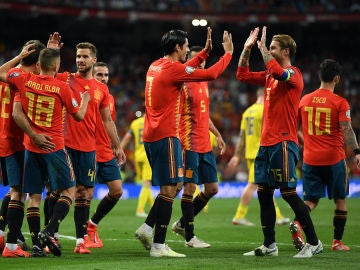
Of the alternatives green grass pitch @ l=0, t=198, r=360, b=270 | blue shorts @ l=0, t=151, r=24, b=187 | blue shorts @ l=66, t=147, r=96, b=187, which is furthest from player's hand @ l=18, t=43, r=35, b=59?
green grass pitch @ l=0, t=198, r=360, b=270

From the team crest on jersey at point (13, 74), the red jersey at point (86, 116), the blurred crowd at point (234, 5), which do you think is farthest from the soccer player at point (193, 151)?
the blurred crowd at point (234, 5)

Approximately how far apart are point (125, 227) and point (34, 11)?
60.9 ft

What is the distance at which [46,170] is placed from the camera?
30.5 feet

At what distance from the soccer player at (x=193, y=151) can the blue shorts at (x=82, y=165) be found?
1.39 m

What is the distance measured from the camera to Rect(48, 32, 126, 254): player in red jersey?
34.1ft

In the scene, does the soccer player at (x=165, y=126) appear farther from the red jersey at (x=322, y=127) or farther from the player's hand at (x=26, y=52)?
the red jersey at (x=322, y=127)

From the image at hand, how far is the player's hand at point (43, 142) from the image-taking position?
900cm

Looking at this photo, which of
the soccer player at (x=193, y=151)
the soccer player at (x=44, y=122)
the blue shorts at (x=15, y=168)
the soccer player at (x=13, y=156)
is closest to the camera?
the soccer player at (x=44, y=122)

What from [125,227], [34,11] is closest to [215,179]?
[125,227]

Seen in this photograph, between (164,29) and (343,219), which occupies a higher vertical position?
(164,29)

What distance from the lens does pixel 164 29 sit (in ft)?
122

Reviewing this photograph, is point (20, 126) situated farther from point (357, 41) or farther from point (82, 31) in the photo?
point (357, 41)

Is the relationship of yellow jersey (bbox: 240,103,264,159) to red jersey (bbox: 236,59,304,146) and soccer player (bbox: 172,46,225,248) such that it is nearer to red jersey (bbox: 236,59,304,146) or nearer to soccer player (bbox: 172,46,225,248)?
soccer player (bbox: 172,46,225,248)

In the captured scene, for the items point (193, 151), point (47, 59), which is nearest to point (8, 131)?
point (47, 59)
